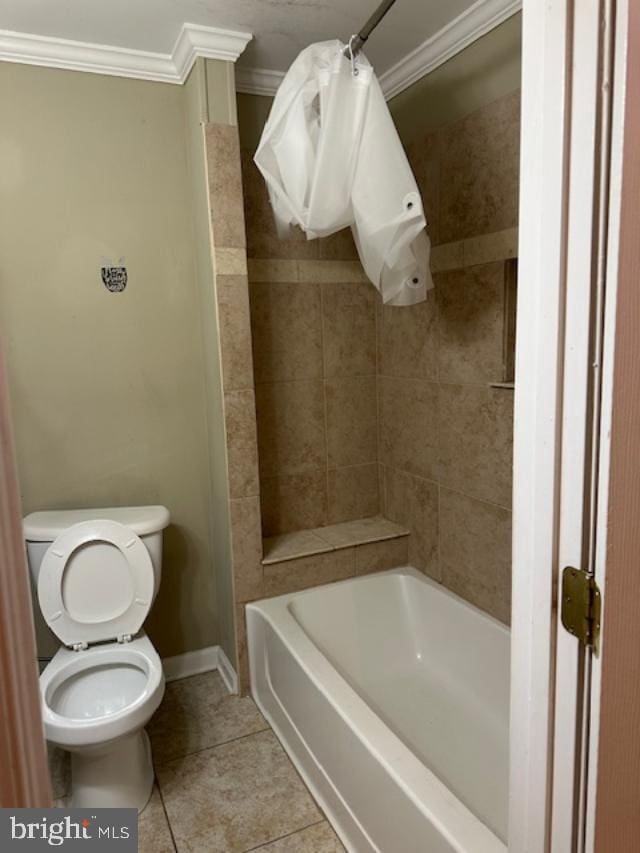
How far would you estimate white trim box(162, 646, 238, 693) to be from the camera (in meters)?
2.37

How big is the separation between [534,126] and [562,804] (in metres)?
0.83

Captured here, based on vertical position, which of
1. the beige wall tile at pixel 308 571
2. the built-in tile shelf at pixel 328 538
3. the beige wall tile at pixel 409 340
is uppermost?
the beige wall tile at pixel 409 340

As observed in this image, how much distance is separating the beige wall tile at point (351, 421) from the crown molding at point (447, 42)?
1176 mm

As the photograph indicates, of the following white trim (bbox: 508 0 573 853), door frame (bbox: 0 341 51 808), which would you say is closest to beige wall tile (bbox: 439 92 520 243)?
white trim (bbox: 508 0 573 853)

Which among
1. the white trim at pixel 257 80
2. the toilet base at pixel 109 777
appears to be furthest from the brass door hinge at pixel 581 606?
the white trim at pixel 257 80

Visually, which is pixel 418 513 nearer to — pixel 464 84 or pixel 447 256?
pixel 447 256

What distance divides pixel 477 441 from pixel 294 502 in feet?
2.85

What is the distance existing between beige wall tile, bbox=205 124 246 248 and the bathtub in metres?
1.36

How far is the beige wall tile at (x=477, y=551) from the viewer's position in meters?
1.94

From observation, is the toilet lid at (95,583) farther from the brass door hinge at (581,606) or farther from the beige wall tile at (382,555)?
the brass door hinge at (581,606)

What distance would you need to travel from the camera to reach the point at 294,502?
2490mm

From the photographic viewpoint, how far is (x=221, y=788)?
1.80m

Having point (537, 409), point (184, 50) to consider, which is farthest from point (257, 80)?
point (537, 409)

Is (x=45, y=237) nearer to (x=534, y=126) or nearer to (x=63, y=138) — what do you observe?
(x=63, y=138)
